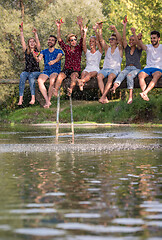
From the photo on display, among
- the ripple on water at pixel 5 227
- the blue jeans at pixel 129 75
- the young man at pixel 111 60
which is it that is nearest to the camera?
the ripple on water at pixel 5 227

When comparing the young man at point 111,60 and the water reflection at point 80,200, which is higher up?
the young man at point 111,60

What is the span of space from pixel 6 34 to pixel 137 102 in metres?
15.3

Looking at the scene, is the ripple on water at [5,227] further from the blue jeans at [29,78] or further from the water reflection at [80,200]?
the blue jeans at [29,78]

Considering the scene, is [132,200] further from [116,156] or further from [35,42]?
[35,42]

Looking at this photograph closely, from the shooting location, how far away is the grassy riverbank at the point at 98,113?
45562 mm

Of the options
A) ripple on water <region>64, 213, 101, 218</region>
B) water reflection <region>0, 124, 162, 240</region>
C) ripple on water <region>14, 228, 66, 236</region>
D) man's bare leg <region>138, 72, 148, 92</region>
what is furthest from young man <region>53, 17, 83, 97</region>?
Result: ripple on water <region>14, 228, 66, 236</region>

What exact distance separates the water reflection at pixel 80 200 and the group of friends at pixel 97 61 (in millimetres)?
4065

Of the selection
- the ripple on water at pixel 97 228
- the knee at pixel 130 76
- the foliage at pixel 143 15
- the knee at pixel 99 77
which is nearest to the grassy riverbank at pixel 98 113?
the foliage at pixel 143 15

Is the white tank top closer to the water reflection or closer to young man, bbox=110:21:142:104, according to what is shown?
young man, bbox=110:21:142:104

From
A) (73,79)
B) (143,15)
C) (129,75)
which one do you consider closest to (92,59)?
(73,79)

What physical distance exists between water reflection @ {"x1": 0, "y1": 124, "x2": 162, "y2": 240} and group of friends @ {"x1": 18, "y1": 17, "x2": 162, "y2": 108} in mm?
4065

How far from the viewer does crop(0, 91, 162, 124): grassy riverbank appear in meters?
45.6

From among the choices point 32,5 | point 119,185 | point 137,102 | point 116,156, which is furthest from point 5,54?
point 119,185

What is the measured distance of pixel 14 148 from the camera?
70.2 feet
